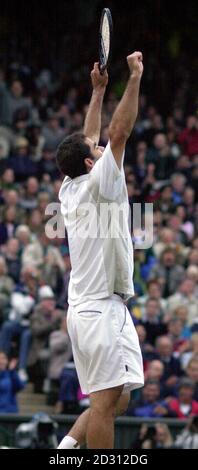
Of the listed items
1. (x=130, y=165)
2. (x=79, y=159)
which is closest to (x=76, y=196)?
Result: (x=79, y=159)

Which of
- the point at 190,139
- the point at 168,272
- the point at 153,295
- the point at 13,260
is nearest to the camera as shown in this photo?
the point at 153,295

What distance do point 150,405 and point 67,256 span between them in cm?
343

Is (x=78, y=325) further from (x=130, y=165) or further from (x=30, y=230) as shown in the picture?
(x=130, y=165)

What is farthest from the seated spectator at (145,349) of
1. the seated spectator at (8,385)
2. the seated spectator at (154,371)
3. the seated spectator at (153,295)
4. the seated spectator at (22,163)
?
the seated spectator at (22,163)

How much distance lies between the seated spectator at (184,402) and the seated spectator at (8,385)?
183 centimetres

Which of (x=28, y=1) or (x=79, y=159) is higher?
(x=28, y=1)

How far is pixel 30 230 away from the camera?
18500 millimetres

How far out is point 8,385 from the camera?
1526 cm

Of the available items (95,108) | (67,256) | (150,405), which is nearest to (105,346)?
(95,108)

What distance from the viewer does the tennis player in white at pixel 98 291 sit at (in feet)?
28.1

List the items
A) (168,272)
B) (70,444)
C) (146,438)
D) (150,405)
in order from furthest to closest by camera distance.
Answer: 1. (168,272)
2. (150,405)
3. (146,438)
4. (70,444)

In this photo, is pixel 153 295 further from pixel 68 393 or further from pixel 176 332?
pixel 68 393

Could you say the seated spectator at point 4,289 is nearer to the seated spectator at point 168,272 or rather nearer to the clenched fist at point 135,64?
the seated spectator at point 168,272
